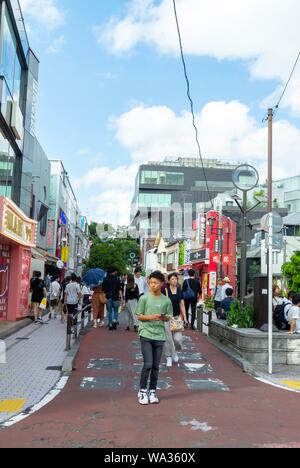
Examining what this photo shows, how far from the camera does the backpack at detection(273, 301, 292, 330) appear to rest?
11438mm

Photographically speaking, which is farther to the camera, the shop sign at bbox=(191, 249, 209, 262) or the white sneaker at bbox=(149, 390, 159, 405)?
the shop sign at bbox=(191, 249, 209, 262)

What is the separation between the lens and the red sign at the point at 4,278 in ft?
53.5

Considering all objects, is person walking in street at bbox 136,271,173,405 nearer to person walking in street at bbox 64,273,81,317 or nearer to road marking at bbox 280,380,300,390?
road marking at bbox 280,380,300,390

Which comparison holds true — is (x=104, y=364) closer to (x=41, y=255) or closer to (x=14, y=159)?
(x=14, y=159)

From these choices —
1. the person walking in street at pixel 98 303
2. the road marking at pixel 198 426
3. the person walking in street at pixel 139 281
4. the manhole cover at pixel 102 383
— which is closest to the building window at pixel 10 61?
the person walking in street at pixel 98 303

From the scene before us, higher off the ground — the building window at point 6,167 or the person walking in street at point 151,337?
the building window at point 6,167

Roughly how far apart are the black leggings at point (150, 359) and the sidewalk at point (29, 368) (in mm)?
1502

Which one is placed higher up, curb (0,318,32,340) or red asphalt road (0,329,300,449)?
curb (0,318,32,340)

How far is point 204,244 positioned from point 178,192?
147ft

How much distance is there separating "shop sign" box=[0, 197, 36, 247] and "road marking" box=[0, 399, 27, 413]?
7094mm

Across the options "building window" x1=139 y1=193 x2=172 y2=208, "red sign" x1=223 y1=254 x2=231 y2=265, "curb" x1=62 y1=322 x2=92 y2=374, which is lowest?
"curb" x1=62 y1=322 x2=92 y2=374

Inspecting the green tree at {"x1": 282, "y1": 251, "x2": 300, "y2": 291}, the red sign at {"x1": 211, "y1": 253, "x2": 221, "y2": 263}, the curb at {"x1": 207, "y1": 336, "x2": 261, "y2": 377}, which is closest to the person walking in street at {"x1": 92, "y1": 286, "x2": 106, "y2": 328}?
the curb at {"x1": 207, "y1": 336, "x2": 261, "y2": 377}

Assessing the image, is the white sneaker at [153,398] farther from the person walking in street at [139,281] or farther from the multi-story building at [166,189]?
the multi-story building at [166,189]

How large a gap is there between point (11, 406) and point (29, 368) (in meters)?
2.77
